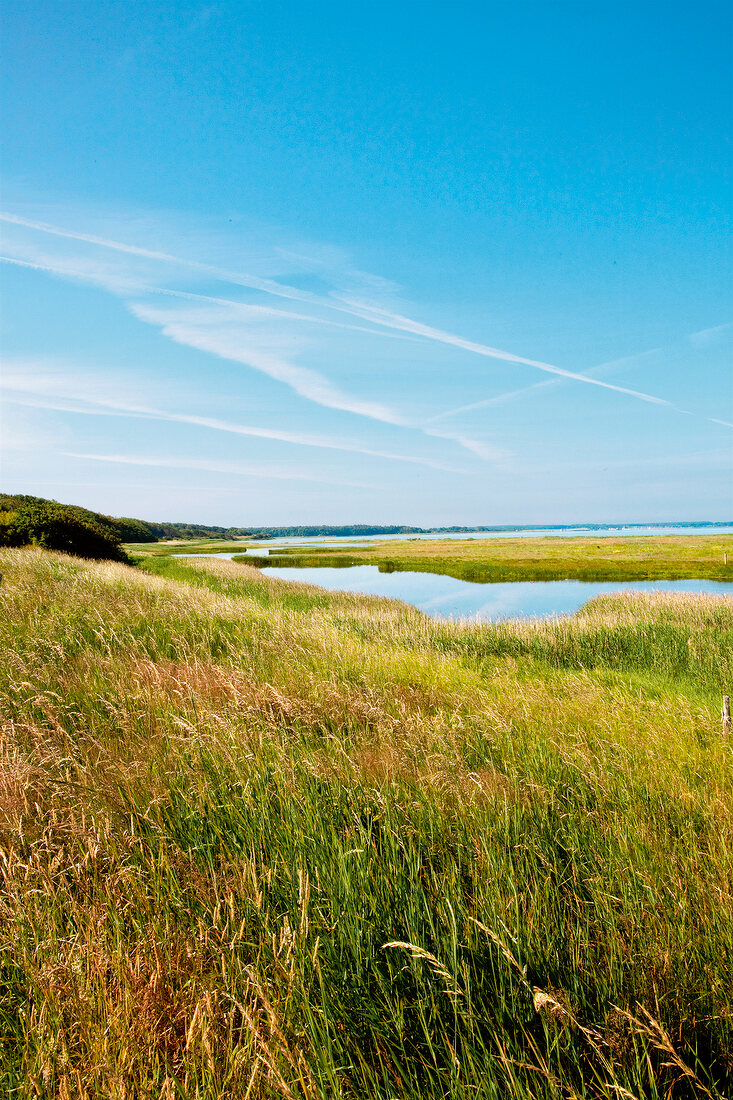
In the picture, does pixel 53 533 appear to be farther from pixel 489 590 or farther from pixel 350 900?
pixel 350 900

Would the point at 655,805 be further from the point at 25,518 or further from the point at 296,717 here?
the point at 25,518

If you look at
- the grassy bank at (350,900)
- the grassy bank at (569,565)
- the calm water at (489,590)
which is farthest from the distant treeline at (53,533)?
the grassy bank at (569,565)

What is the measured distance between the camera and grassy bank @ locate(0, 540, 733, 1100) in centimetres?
195

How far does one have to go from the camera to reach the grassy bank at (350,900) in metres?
1.95

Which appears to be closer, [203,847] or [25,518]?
[203,847]

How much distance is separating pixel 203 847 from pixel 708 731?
6.87 m

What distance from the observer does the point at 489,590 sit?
44969 mm

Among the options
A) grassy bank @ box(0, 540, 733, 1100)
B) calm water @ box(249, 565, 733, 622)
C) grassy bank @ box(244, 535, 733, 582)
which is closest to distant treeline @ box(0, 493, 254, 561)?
calm water @ box(249, 565, 733, 622)

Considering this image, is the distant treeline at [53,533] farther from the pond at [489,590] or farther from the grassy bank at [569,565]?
the grassy bank at [569,565]

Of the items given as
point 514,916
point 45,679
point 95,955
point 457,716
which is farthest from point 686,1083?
point 45,679

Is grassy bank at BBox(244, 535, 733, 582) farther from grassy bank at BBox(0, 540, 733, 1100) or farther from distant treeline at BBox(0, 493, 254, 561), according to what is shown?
grassy bank at BBox(0, 540, 733, 1100)

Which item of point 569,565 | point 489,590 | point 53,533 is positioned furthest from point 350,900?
point 569,565

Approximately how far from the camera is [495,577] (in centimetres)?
5247

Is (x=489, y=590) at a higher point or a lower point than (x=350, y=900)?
lower
